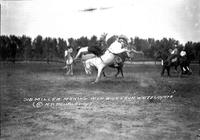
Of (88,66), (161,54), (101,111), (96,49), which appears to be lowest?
(101,111)

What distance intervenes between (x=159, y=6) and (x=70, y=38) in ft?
7.87

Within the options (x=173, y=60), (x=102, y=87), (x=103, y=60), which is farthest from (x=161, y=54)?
(x=102, y=87)

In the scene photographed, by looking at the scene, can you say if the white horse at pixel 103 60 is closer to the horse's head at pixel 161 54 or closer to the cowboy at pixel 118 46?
the cowboy at pixel 118 46

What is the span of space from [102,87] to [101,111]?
1702mm

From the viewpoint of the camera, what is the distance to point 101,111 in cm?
493

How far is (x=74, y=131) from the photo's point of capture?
160 inches

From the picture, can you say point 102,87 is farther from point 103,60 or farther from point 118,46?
point 118,46

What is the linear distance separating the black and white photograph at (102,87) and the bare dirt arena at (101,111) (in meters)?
0.02

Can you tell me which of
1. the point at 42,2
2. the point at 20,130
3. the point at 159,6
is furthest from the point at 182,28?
the point at 20,130

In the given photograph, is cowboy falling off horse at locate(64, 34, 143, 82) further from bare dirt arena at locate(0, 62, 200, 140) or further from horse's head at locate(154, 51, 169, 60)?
horse's head at locate(154, 51, 169, 60)

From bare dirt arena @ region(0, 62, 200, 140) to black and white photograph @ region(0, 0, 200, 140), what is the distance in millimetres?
17

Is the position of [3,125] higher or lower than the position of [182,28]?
lower

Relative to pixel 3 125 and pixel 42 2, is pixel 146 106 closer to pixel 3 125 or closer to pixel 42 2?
pixel 3 125

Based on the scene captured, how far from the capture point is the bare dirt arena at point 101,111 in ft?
13.2
